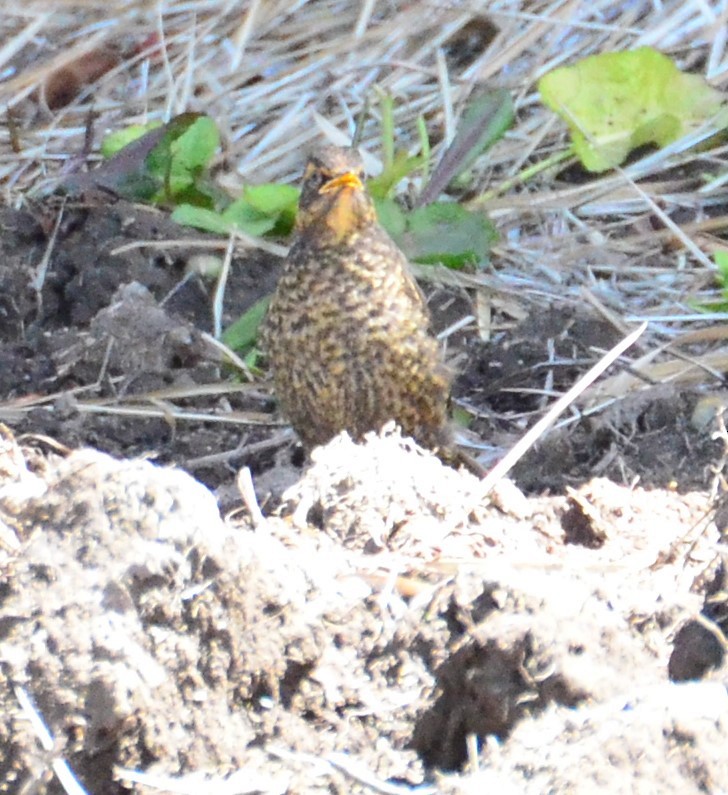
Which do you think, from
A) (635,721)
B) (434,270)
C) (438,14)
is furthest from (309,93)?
(635,721)

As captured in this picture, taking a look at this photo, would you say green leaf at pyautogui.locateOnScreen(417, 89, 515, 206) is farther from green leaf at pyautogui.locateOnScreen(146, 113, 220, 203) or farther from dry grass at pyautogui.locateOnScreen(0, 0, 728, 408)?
green leaf at pyautogui.locateOnScreen(146, 113, 220, 203)

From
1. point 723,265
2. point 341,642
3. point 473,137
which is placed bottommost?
point 723,265

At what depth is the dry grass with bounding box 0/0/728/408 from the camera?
14.0ft

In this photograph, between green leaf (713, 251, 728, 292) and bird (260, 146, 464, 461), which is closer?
bird (260, 146, 464, 461)

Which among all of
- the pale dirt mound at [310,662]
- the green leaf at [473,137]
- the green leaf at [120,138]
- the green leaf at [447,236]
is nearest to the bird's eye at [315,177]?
the green leaf at [447,236]

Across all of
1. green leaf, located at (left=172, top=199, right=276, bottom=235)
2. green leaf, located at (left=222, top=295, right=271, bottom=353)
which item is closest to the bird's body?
green leaf, located at (left=222, top=295, right=271, bottom=353)

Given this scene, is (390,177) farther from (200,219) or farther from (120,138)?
(120,138)

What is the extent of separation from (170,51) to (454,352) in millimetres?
1840

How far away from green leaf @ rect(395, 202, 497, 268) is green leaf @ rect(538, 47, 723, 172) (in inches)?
22.4

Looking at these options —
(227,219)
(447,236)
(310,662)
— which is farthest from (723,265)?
(310,662)

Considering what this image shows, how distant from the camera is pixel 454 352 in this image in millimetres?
4004

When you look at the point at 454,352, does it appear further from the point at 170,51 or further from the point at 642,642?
the point at 642,642

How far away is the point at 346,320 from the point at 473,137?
132 centimetres

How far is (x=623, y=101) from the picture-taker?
4.43 m
